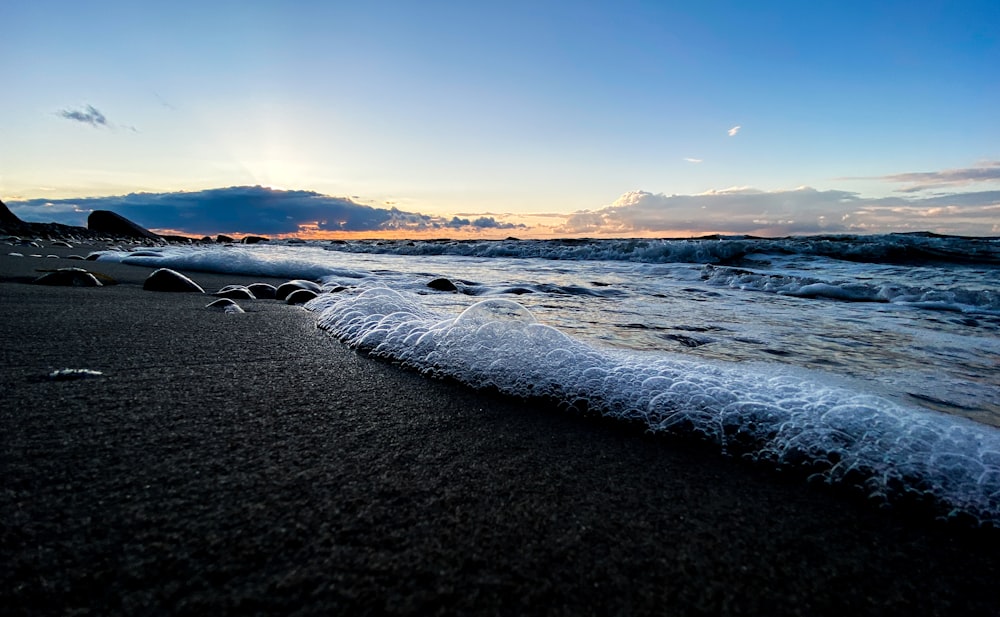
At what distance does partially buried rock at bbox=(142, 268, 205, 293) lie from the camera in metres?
3.74

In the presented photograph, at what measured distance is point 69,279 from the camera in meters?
3.53

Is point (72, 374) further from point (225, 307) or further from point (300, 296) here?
point (300, 296)

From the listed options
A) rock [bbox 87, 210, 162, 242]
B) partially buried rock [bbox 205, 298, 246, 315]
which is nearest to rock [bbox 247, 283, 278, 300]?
partially buried rock [bbox 205, 298, 246, 315]

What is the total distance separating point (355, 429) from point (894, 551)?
1.13m

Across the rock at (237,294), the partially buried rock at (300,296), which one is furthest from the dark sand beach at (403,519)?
the partially buried rock at (300,296)

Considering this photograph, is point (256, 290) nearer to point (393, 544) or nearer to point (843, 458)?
point (393, 544)

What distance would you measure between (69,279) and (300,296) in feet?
5.24

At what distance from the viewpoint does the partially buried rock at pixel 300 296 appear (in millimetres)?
3721

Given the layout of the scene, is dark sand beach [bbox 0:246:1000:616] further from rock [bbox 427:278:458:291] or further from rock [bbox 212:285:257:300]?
rock [bbox 427:278:458:291]

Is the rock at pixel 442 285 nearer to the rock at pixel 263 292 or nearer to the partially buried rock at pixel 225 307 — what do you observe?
the rock at pixel 263 292

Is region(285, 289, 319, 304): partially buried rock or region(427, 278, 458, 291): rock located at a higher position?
region(285, 289, 319, 304): partially buried rock

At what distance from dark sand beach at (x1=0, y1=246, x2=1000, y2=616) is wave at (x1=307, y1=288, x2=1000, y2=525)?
10cm

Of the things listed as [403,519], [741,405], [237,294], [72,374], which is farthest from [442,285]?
[403,519]

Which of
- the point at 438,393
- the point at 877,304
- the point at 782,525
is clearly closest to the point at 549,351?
the point at 438,393
